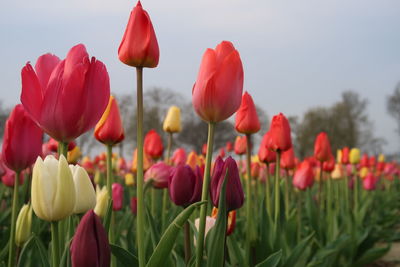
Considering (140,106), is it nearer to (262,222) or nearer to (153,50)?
(153,50)

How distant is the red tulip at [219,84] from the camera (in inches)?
43.8

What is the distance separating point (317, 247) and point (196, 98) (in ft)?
8.67

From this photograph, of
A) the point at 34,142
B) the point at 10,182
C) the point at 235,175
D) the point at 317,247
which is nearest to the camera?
the point at 235,175

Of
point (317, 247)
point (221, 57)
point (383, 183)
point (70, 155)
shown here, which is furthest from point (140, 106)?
point (383, 183)

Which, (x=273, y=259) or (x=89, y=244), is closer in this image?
(x=89, y=244)

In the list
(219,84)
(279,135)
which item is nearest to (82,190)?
(219,84)

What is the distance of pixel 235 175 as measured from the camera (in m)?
1.22

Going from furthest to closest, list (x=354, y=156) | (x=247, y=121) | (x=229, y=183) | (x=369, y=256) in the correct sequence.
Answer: (x=354, y=156) < (x=369, y=256) < (x=247, y=121) < (x=229, y=183)

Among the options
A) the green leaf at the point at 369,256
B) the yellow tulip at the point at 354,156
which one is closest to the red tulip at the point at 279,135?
the green leaf at the point at 369,256

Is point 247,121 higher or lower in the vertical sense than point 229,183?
higher

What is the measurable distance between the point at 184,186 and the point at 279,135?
0.86 m

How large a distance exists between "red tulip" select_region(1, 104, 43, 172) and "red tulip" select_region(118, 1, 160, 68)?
16.8 inches

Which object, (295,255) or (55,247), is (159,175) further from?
(55,247)

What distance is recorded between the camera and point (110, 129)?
1604 mm
